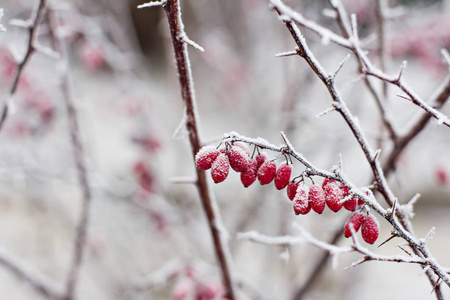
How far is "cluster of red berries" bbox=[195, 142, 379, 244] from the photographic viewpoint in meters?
0.82

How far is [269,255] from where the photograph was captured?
3.40m

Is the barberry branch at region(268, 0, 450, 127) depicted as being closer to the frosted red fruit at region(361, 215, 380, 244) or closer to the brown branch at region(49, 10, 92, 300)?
the frosted red fruit at region(361, 215, 380, 244)

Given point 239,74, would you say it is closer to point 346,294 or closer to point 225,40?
point 225,40

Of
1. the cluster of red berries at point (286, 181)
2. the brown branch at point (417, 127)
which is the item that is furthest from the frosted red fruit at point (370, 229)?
the brown branch at point (417, 127)

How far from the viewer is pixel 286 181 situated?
882 mm

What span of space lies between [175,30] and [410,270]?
15.8 feet

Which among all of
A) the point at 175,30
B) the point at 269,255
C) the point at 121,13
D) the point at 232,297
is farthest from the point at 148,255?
the point at 175,30

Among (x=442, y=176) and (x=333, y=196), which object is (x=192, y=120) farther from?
(x=442, y=176)

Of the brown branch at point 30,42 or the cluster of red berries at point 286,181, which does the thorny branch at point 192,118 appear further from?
the brown branch at point 30,42

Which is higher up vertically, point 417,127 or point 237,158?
point 417,127

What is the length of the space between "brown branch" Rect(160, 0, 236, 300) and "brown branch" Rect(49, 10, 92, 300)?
28.6 inches

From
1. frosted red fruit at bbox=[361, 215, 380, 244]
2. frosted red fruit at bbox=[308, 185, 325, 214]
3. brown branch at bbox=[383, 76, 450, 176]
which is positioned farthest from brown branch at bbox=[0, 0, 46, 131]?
brown branch at bbox=[383, 76, 450, 176]

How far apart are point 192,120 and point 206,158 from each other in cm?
20

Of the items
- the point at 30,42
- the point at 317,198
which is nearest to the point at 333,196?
the point at 317,198
